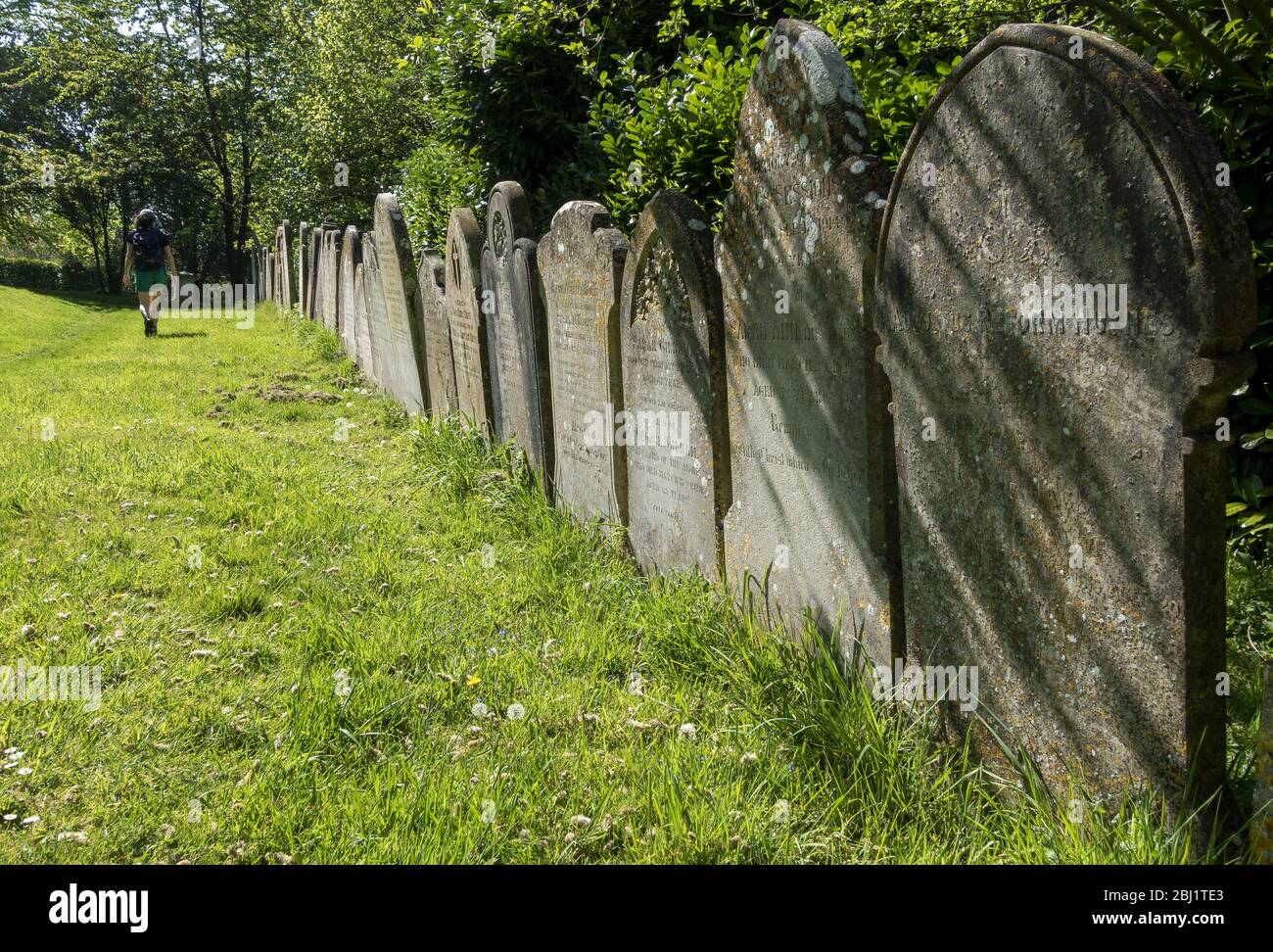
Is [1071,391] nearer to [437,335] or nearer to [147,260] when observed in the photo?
[437,335]

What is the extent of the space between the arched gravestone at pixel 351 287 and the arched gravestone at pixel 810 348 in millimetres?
8689

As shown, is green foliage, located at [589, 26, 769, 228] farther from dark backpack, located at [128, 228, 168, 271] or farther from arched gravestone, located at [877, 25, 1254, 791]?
dark backpack, located at [128, 228, 168, 271]

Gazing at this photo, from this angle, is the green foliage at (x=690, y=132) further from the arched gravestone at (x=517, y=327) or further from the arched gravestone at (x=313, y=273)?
the arched gravestone at (x=313, y=273)

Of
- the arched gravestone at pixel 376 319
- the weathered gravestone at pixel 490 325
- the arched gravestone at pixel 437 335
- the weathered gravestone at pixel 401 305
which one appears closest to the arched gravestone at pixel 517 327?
the weathered gravestone at pixel 490 325

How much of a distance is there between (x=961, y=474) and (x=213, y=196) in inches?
1462

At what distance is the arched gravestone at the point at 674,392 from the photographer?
3.83 m

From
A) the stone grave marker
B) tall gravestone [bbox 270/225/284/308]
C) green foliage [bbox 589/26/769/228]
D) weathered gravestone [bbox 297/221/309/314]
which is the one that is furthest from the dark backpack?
green foliage [bbox 589/26/769/228]

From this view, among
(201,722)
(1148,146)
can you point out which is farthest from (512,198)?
(1148,146)

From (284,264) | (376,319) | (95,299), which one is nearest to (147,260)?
(376,319)

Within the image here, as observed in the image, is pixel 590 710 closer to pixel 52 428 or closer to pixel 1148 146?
pixel 1148 146

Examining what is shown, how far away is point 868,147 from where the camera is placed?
301 centimetres

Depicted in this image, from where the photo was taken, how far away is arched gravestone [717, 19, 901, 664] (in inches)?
116

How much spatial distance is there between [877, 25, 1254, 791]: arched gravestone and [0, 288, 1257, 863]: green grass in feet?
0.94

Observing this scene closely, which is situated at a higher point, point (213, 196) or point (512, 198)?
point (213, 196)
